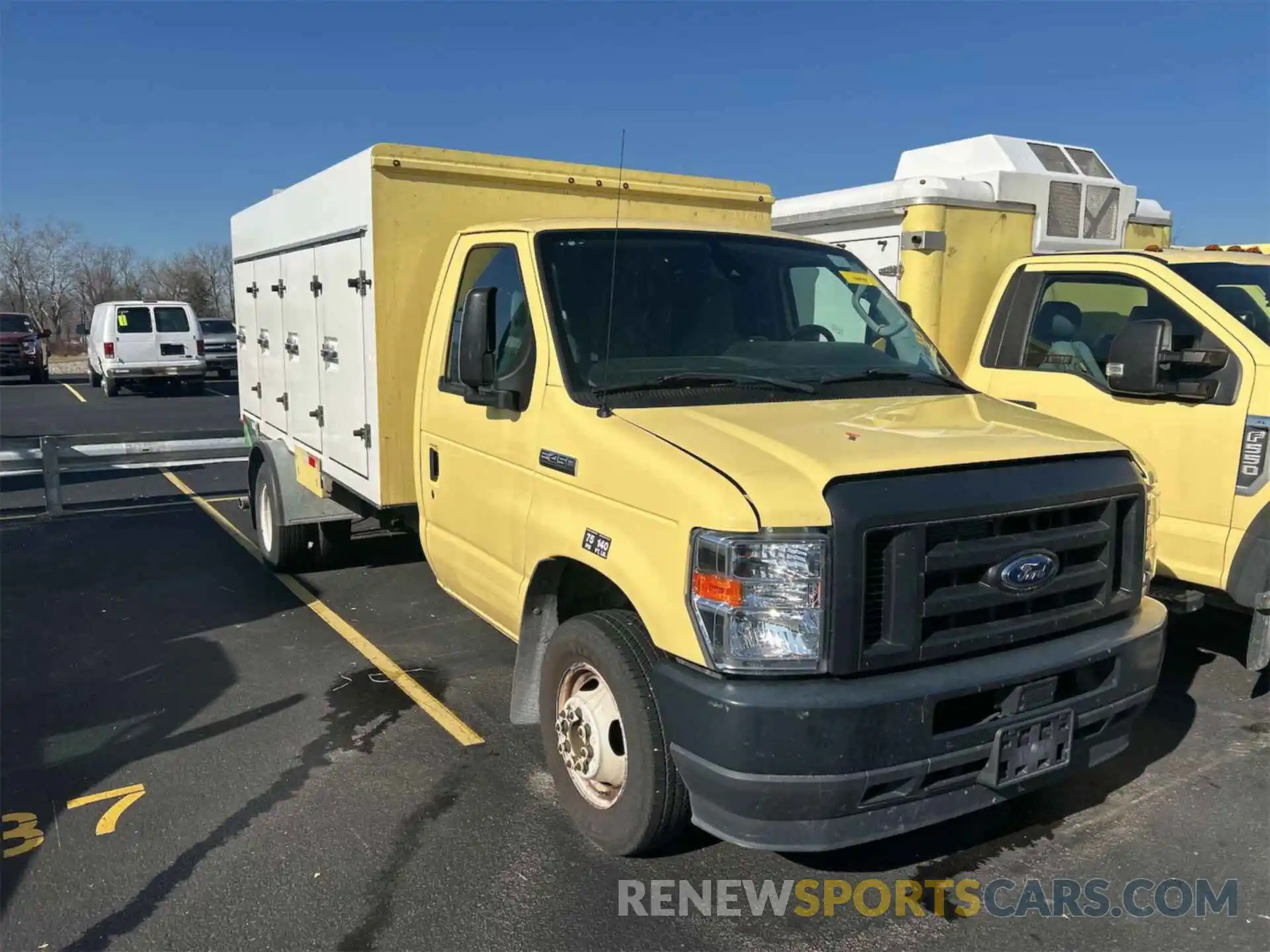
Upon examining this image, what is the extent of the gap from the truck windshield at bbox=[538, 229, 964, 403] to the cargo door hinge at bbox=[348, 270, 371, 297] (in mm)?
1468

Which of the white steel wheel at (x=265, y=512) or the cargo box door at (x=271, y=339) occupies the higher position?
the cargo box door at (x=271, y=339)

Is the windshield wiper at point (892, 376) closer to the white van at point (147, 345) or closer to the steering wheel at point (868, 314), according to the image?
the steering wheel at point (868, 314)

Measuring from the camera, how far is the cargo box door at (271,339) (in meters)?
7.51

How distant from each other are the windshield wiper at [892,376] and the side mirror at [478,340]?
53.5 inches

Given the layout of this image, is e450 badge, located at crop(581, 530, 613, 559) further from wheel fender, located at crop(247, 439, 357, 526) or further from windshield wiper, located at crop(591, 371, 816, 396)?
wheel fender, located at crop(247, 439, 357, 526)

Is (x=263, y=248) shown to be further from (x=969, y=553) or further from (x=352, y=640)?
(x=969, y=553)

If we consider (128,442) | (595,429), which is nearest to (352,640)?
(595,429)

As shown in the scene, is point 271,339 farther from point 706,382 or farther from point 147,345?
point 147,345

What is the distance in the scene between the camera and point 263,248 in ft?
25.3

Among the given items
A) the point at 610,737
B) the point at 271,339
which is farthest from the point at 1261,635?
the point at 271,339

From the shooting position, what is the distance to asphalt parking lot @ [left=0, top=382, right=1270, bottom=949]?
10.8ft

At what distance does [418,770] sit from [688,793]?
1618 mm

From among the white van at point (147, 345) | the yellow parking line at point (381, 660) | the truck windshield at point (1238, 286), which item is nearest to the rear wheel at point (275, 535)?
the yellow parking line at point (381, 660)

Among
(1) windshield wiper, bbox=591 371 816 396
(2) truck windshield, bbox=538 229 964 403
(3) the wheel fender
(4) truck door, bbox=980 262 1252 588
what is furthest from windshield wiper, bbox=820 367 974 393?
(3) the wheel fender
